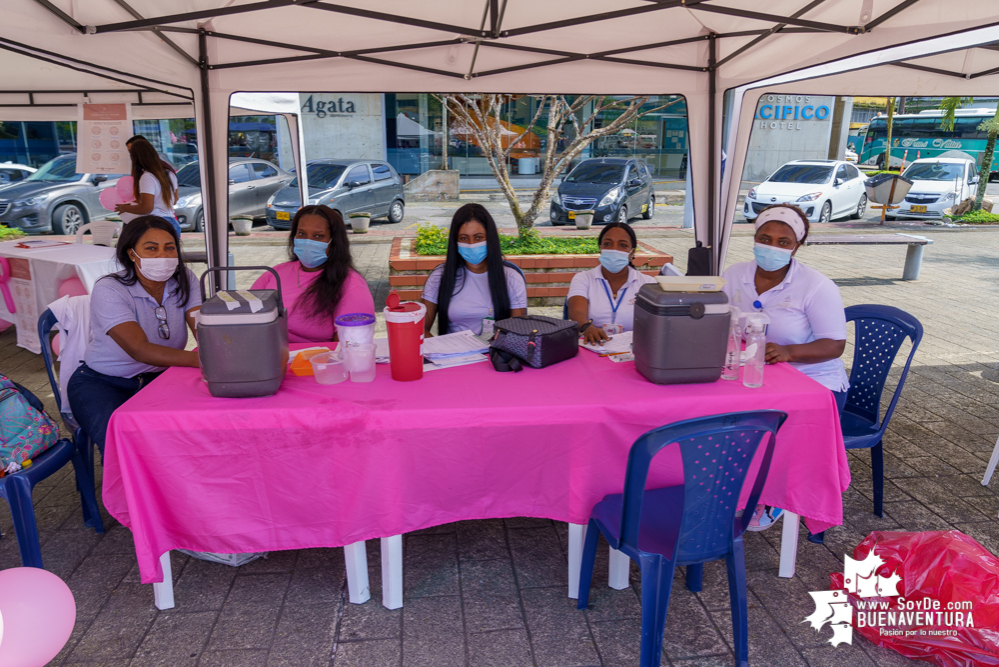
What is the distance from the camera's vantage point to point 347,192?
11750mm

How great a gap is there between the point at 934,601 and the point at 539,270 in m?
4.79

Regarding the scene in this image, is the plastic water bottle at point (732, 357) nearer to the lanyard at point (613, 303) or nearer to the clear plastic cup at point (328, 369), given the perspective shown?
the lanyard at point (613, 303)

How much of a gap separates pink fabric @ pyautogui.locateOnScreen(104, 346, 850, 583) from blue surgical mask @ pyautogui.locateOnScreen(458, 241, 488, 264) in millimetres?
1055

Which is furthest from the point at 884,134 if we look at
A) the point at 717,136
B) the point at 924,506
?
the point at 924,506

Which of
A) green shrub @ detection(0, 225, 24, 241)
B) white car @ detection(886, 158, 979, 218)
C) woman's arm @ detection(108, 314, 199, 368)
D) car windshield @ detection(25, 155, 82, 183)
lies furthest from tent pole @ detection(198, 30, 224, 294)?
white car @ detection(886, 158, 979, 218)

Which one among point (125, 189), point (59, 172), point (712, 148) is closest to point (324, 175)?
point (59, 172)

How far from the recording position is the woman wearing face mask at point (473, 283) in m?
3.20

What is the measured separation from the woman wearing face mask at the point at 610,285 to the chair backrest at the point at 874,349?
988 mm

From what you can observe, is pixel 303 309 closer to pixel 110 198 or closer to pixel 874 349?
pixel 874 349

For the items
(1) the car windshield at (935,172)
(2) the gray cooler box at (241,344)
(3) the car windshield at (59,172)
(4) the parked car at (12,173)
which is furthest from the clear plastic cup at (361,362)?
(1) the car windshield at (935,172)

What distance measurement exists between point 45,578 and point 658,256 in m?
A: 5.77

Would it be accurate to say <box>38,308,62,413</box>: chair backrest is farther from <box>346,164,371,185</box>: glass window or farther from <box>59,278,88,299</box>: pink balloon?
<box>346,164,371,185</box>: glass window

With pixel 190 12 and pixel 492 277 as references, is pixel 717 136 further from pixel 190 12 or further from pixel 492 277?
pixel 190 12

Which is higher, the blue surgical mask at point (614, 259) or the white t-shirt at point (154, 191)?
the white t-shirt at point (154, 191)
